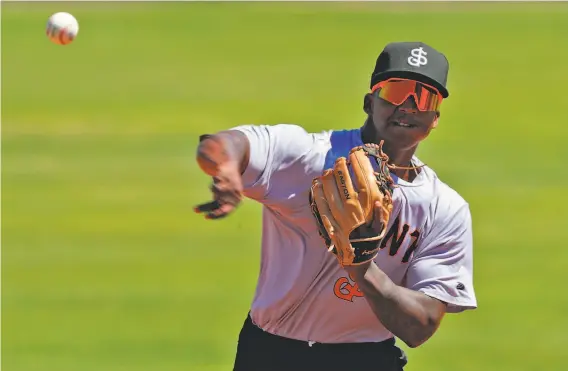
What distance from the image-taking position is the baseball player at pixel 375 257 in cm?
501

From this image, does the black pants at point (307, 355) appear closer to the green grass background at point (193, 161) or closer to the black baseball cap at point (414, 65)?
the black baseball cap at point (414, 65)

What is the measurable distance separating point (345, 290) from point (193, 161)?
36.0ft

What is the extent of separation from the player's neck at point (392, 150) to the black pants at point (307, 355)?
2.67 ft

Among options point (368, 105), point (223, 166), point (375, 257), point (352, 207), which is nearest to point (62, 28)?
point (368, 105)

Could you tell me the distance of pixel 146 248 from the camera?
1280cm

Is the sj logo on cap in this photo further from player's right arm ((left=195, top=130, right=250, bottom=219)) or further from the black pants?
the black pants

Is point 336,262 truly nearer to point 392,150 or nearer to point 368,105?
point 392,150

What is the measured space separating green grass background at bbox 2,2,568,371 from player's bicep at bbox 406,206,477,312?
407 cm

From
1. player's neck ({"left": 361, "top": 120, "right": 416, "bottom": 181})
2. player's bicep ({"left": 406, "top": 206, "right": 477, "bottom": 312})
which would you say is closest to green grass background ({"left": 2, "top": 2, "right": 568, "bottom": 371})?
player's bicep ({"left": 406, "top": 206, "right": 477, "bottom": 312})

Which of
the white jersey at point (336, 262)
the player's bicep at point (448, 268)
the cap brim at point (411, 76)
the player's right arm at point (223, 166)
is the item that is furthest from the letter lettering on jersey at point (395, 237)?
the player's right arm at point (223, 166)

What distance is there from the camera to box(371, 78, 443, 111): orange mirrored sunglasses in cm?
516

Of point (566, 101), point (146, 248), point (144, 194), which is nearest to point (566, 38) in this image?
point (566, 101)

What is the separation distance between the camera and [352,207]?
4594 mm

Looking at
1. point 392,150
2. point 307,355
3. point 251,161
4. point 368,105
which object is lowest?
point 307,355
